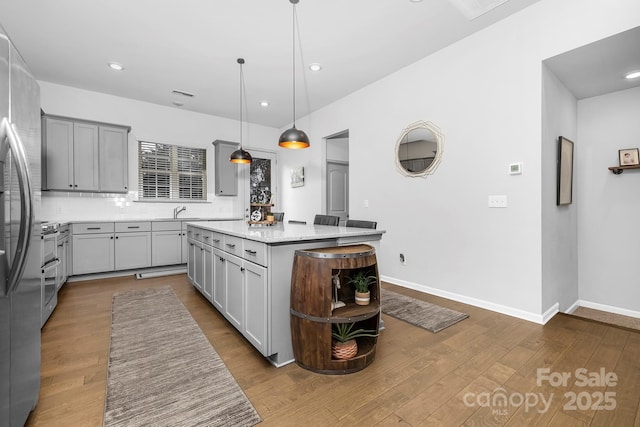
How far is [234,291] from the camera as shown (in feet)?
7.89

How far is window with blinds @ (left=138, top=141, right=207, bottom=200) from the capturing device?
5.21 m

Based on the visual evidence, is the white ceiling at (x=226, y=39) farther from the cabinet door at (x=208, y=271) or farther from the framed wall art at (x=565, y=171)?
the cabinet door at (x=208, y=271)

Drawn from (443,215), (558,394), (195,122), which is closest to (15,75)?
(558,394)

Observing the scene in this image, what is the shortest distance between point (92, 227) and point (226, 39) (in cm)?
338

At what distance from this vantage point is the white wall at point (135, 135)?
177 inches

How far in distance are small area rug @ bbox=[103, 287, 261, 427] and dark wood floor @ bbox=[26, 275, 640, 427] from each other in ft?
0.25

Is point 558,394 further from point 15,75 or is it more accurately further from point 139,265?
point 139,265

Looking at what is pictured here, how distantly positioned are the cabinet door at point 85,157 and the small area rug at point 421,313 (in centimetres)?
476

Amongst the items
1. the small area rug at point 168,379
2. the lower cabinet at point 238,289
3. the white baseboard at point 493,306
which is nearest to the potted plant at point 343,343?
the lower cabinet at point 238,289

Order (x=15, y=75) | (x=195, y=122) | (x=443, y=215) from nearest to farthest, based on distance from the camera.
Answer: (x=15, y=75), (x=443, y=215), (x=195, y=122)

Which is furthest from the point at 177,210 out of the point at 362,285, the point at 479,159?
the point at 479,159

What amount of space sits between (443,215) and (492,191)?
0.61 meters

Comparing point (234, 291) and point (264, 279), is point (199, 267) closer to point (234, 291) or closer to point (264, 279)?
point (234, 291)

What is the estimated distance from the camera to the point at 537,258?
8.95 ft
